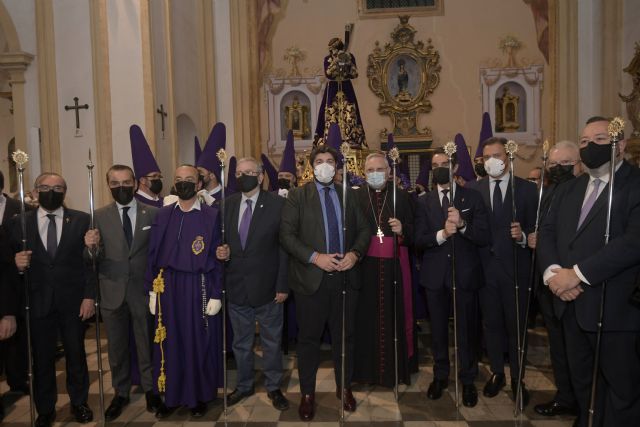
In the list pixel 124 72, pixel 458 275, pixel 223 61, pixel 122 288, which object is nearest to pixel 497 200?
pixel 458 275

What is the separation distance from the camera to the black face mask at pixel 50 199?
3275mm

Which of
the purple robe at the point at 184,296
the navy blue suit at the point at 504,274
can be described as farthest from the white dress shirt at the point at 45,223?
the navy blue suit at the point at 504,274

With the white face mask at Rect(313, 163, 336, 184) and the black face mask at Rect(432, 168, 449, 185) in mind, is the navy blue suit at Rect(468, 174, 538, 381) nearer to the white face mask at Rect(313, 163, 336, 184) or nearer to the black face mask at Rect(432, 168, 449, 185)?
the black face mask at Rect(432, 168, 449, 185)

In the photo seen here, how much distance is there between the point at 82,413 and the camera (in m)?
→ 3.39

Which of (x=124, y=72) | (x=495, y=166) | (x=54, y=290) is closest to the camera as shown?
(x=54, y=290)

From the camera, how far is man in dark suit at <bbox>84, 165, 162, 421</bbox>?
11.5ft

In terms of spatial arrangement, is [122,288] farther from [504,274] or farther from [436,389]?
[504,274]

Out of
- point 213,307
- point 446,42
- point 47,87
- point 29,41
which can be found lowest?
point 213,307

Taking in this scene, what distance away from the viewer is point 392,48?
11289 millimetres

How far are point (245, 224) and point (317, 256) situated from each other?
26.3 inches

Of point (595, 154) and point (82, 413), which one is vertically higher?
point (595, 154)

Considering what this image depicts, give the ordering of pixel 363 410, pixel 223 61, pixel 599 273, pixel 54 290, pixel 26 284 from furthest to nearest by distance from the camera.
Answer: pixel 223 61 → pixel 363 410 → pixel 54 290 → pixel 26 284 → pixel 599 273

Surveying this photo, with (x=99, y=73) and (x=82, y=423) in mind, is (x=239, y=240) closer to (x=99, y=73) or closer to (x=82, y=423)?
(x=82, y=423)

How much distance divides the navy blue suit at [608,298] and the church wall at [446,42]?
29.0 ft
